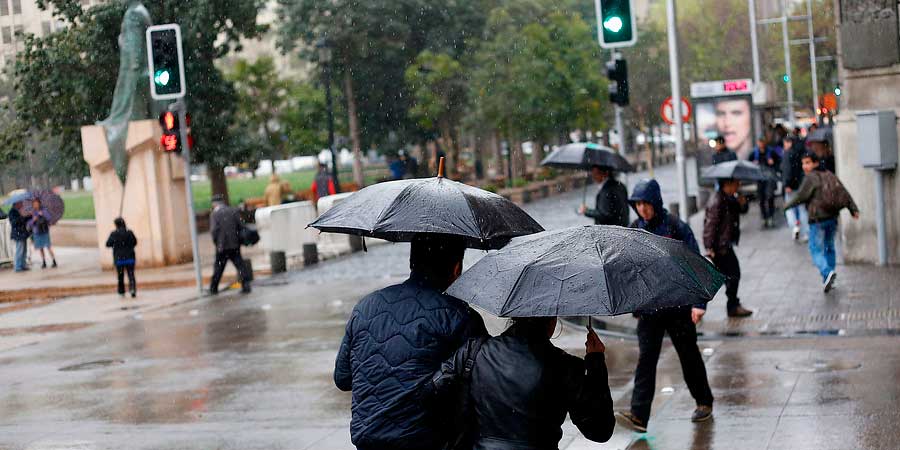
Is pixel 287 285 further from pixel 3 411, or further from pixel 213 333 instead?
pixel 3 411

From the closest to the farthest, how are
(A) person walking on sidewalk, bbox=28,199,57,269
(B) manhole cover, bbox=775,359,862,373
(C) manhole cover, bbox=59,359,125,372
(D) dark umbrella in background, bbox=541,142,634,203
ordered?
1. (B) manhole cover, bbox=775,359,862,373
2. (D) dark umbrella in background, bbox=541,142,634,203
3. (C) manhole cover, bbox=59,359,125,372
4. (A) person walking on sidewalk, bbox=28,199,57,269

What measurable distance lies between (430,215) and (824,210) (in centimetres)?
992

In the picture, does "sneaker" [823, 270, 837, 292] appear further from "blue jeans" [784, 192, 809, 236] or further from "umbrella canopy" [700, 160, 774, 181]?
"blue jeans" [784, 192, 809, 236]

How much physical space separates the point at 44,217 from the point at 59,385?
656 inches

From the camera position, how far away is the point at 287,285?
2081 cm

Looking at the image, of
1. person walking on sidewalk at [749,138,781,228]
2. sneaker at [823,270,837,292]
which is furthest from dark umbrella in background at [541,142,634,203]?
person walking on sidewalk at [749,138,781,228]

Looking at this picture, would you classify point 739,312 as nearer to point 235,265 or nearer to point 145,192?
point 235,265

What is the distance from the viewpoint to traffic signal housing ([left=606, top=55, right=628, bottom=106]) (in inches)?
662

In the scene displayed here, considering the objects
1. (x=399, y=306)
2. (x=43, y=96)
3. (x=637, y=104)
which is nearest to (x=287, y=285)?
(x=43, y=96)

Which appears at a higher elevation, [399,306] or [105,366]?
[399,306]

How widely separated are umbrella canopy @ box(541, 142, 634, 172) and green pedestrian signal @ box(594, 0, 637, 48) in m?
1.54

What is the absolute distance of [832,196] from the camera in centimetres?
1415

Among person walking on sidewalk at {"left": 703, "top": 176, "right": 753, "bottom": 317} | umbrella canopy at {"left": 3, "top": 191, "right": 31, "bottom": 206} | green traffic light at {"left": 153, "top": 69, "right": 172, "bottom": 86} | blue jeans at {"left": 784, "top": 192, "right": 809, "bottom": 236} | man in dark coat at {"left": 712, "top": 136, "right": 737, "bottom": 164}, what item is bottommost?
blue jeans at {"left": 784, "top": 192, "right": 809, "bottom": 236}

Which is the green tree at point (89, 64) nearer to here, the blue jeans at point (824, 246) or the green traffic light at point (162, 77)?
the green traffic light at point (162, 77)
